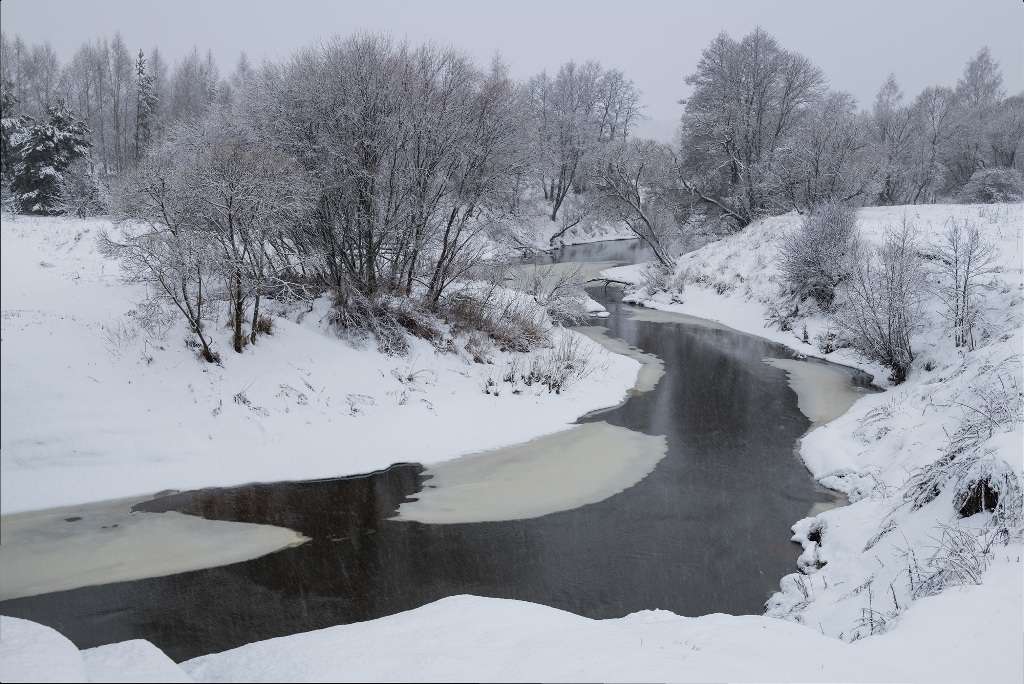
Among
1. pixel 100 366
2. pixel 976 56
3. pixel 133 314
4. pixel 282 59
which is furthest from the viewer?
pixel 976 56

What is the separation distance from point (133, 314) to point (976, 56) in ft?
137

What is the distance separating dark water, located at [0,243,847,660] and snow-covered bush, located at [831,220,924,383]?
17.3 feet

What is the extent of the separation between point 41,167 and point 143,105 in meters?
22.1

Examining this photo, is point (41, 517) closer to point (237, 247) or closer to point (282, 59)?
point (237, 247)

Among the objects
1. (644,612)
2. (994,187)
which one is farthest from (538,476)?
(994,187)

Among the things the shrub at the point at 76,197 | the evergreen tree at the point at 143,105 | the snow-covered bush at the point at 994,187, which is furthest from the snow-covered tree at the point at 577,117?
the shrub at the point at 76,197

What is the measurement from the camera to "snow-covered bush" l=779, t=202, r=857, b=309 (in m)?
21.6

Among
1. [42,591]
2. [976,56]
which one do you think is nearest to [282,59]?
[42,591]

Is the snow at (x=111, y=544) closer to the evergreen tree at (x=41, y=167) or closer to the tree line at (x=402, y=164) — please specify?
the tree line at (x=402, y=164)

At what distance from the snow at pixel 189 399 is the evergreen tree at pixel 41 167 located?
333 centimetres

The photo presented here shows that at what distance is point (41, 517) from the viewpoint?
26.8 ft

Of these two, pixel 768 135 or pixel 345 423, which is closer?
pixel 345 423

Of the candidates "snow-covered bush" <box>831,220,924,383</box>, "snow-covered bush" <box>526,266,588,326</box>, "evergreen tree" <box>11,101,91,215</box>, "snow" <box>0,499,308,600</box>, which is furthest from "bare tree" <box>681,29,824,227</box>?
"snow" <box>0,499,308,600</box>

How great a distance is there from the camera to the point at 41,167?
65.6 ft
